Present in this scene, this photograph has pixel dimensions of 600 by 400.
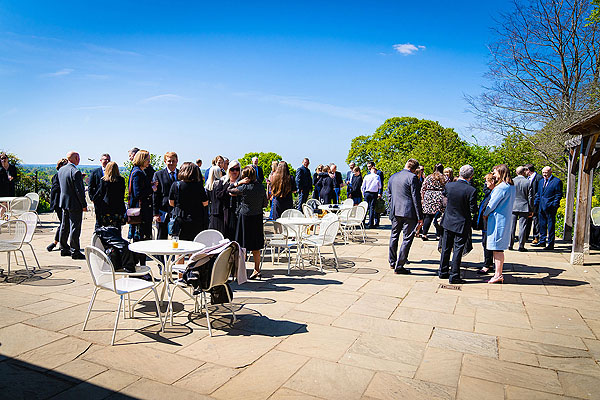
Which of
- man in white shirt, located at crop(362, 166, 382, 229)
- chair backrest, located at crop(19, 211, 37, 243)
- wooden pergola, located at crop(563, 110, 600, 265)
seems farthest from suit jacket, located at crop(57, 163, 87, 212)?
wooden pergola, located at crop(563, 110, 600, 265)

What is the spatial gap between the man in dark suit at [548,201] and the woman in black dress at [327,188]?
4571 millimetres

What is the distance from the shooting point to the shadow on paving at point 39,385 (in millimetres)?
2691

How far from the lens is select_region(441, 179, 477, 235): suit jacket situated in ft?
18.5

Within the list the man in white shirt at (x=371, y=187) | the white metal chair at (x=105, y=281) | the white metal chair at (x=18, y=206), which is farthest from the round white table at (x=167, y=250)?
the man in white shirt at (x=371, y=187)

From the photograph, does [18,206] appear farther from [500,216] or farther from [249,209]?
[500,216]

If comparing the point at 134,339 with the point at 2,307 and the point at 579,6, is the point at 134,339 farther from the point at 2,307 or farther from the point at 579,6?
the point at 579,6

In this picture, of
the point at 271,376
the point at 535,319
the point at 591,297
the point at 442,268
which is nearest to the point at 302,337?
the point at 271,376

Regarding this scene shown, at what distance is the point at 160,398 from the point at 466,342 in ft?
8.32

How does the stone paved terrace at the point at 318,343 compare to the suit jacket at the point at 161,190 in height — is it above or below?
below

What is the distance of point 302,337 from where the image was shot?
3.75m

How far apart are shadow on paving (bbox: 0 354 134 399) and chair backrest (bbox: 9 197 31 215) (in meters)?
6.51

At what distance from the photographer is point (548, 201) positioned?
834cm

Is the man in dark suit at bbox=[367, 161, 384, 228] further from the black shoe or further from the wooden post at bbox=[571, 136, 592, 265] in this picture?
the black shoe

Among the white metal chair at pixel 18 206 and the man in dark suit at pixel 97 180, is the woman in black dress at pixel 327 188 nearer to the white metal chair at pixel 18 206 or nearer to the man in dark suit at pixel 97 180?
the man in dark suit at pixel 97 180
